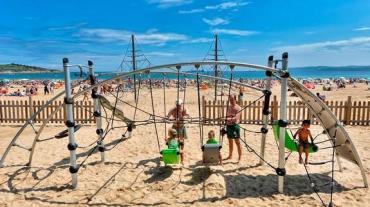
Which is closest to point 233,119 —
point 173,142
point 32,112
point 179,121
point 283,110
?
point 179,121

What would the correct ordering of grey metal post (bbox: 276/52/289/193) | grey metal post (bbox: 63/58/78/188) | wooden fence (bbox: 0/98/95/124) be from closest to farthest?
grey metal post (bbox: 276/52/289/193), grey metal post (bbox: 63/58/78/188), wooden fence (bbox: 0/98/95/124)

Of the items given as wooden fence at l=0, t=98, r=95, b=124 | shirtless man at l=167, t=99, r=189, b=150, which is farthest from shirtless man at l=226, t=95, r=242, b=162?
wooden fence at l=0, t=98, r=95, b=124

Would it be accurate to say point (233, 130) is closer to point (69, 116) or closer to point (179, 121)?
point (179, 121)

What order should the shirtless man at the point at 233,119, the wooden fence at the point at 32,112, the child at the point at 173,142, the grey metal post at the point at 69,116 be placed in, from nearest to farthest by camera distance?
the grey metal post at the point at 69,116
the child at the point at 173,142
the shirtless man at the point at 233,119
the wooden fence at the point at 32,112

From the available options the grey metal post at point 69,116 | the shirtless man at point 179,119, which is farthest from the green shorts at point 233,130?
the grey metal post at point 69,116

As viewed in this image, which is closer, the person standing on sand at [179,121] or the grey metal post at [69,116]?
the grey metal post at [69,116]

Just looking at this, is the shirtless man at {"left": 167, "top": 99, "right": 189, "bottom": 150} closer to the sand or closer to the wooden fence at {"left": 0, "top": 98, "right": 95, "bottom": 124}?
the sand

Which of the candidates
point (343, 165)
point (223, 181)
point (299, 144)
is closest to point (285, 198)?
point (223, 181)

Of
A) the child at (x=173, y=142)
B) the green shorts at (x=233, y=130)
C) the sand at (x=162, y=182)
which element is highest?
the green shorts at (x=233, y=130)

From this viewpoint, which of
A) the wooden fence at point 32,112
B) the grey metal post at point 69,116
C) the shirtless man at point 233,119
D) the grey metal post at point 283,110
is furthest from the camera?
the wooden fence at point 32,112

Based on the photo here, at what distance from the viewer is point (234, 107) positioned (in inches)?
315

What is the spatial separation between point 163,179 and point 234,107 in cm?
251

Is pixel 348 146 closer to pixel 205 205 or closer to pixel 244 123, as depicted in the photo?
pixel 205 205

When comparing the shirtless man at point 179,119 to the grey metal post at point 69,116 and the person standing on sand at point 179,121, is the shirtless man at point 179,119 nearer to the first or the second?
the person standing on sand at point 179,121
